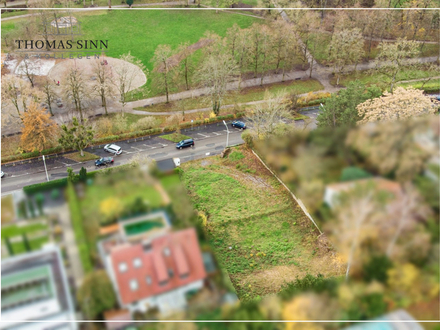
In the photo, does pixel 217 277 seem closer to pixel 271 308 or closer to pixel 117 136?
pixel 271 308

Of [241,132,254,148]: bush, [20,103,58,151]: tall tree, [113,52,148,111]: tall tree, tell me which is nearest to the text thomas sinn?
[113,52,148,111]: tall tree

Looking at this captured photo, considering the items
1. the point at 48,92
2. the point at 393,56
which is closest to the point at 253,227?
the point at 48,92

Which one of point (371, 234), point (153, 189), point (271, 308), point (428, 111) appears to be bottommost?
point (428, 111)

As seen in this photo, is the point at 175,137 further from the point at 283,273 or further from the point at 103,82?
the point at 283,273

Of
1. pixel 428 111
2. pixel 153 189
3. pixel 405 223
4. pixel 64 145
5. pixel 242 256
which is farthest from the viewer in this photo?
pixel 64 145

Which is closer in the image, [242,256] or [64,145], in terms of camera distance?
[242,256]

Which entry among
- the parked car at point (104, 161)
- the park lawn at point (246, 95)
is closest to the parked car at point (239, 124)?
the park lawn at point (246, 95)

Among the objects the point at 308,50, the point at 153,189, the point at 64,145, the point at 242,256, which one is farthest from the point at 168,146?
the point at 153,189

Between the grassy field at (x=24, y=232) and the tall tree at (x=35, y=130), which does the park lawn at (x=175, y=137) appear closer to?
the tall tree at (x=35, y=130)
